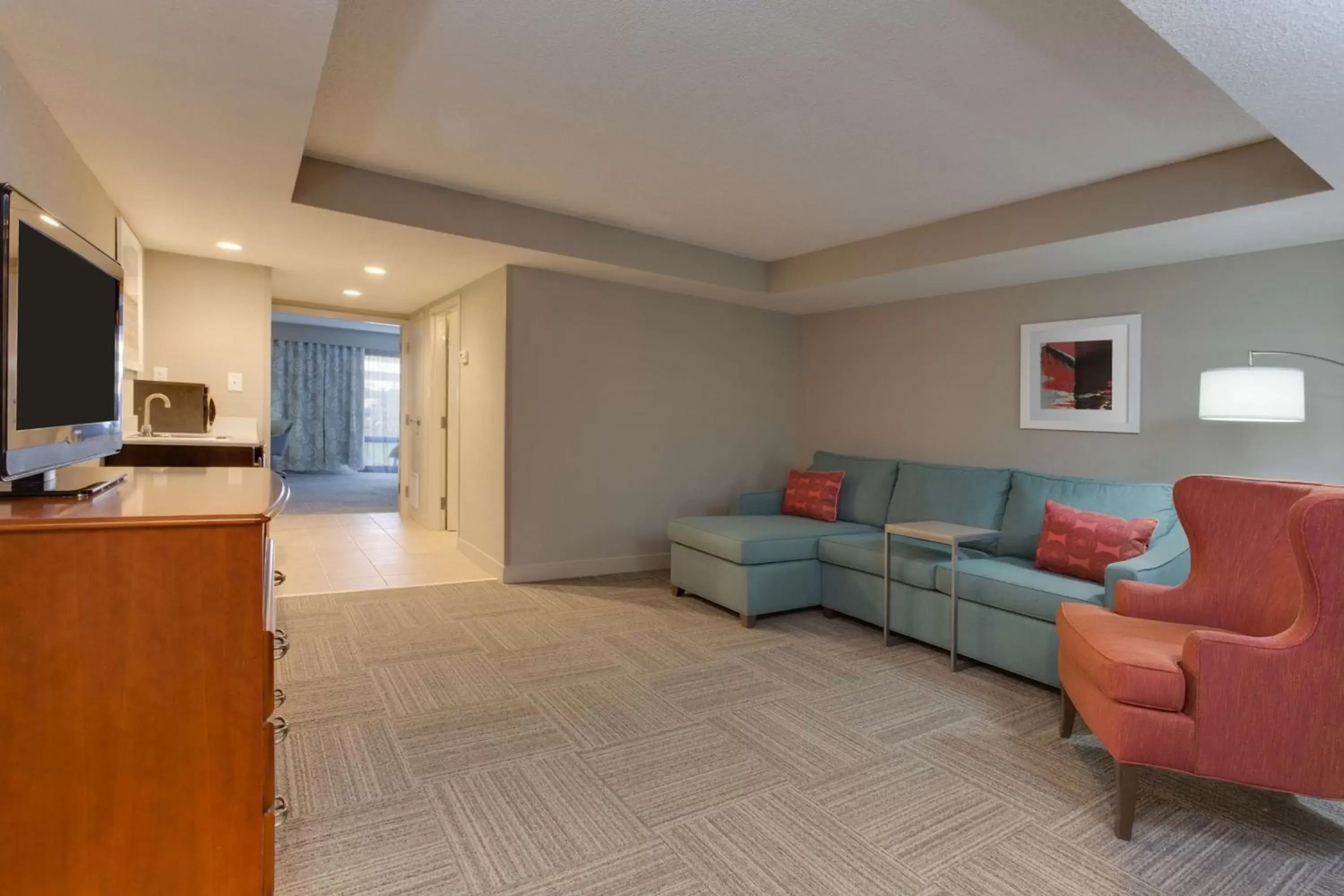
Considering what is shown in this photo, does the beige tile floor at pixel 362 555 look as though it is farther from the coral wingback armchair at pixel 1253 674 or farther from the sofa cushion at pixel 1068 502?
the coral wingback armchair at pixel 1253 674

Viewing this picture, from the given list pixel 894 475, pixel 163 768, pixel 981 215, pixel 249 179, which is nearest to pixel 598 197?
pixel 249 179

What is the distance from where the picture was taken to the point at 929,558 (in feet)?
12.1

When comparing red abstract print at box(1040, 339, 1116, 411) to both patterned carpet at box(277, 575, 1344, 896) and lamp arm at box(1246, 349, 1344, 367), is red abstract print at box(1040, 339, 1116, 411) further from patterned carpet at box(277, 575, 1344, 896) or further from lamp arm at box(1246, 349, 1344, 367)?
patterned carpet at box(277, 575, 1344, 896)

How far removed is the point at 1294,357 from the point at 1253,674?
2.30m

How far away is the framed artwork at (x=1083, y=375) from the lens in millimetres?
3893

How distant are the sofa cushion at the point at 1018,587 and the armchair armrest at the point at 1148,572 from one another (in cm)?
9

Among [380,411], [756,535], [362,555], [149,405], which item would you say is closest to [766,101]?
[756,535]

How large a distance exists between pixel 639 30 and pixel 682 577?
3091mm

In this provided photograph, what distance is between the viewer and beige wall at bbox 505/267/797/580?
4.68 meters

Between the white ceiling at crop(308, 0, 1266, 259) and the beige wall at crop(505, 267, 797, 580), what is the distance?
3.88 ft

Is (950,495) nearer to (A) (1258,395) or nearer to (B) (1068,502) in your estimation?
(B) (1068,502)

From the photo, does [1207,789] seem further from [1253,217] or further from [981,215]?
[981,215]

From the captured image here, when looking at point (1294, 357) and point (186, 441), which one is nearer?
point (1294, 357)

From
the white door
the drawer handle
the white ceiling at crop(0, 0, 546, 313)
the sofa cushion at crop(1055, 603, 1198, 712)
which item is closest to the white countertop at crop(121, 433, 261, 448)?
the white ceiling at crop(0, 0, 546, 313)
